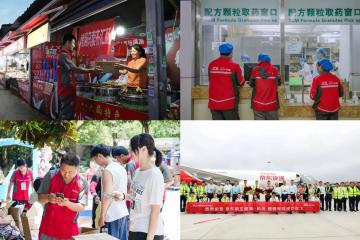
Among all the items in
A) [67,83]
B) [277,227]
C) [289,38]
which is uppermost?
[289,38]

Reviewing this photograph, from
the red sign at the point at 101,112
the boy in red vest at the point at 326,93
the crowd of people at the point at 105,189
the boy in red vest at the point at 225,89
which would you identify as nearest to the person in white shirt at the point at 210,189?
the crowd of people at the point at 105,189

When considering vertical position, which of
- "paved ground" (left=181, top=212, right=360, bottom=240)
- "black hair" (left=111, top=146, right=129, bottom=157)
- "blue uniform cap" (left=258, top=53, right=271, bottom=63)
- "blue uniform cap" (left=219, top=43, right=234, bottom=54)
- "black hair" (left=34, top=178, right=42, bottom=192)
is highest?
"blue uniform cap" (left=219, top=43, right=234, bottom=54)

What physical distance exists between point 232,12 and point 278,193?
174 cm

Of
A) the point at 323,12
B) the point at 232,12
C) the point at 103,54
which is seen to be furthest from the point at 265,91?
the point at 103,54

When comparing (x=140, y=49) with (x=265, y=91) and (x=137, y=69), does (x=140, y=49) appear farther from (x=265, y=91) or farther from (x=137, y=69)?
(x=265, y=91)

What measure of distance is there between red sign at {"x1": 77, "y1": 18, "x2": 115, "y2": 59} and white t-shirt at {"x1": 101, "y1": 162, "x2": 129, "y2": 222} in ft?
2.93

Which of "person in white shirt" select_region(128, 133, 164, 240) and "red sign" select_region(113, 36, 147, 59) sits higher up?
"red sign" select_region(113, 36, 147, 59)

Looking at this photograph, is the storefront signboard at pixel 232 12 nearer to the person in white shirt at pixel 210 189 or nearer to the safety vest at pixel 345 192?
the person in white shirt at pixel 210 189

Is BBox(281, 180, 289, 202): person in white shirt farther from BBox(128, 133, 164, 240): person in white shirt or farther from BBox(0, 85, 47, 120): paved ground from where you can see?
BBox(0, 85, 47, 120): paved ground

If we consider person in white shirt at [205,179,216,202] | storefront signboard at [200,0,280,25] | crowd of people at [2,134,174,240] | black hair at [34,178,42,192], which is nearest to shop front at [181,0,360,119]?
storefront signboard at [200,0,280,25]

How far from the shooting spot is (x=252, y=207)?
155 inches

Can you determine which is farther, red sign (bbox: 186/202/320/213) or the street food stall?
the street food stall

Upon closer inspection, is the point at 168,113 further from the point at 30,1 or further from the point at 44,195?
the point at 30,1

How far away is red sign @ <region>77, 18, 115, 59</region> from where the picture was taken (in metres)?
4.12
